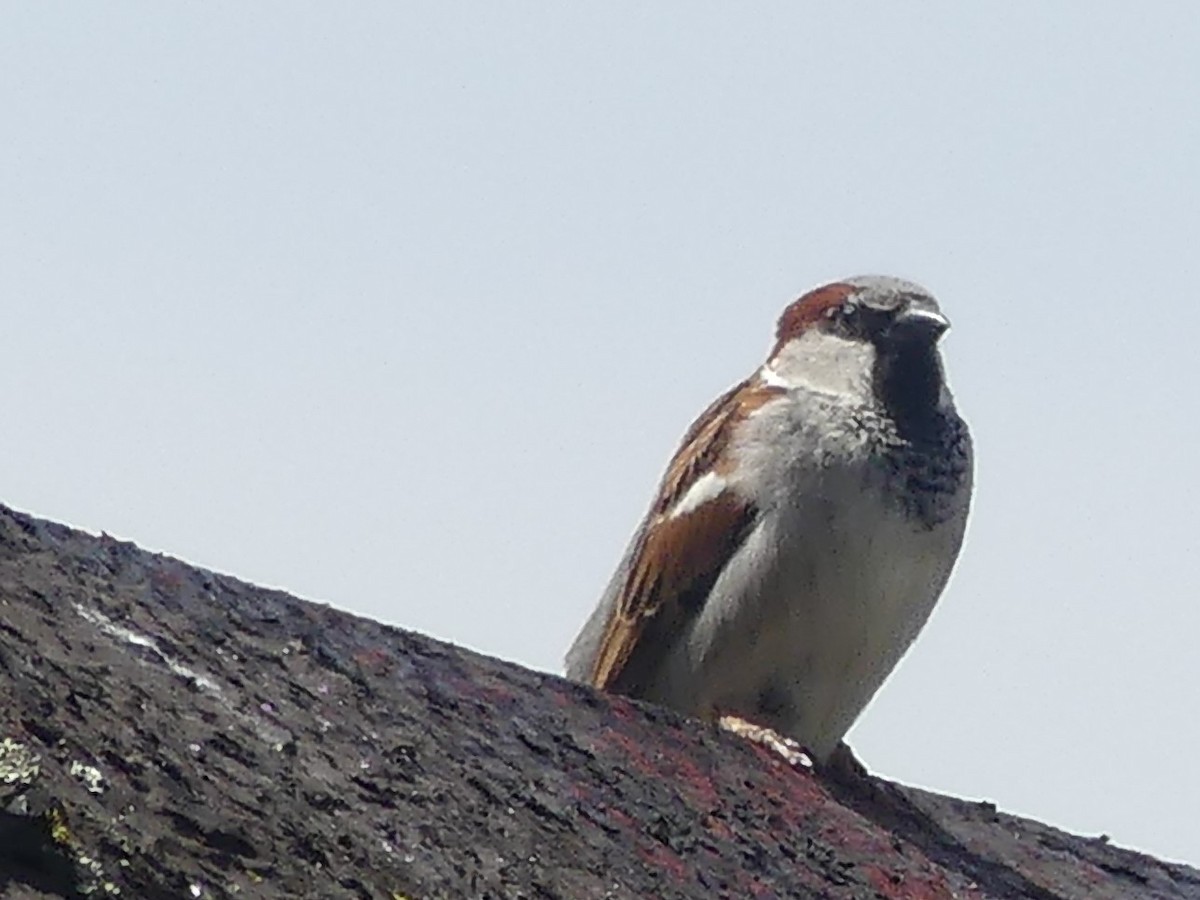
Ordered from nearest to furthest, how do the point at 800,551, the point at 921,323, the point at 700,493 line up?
the point at 800,551, the point at 700,493, the point at 921,323

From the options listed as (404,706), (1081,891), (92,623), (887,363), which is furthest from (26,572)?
(887,363)

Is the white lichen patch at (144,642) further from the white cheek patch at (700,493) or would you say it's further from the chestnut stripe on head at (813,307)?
the chestnut stripe on head at (813,307)

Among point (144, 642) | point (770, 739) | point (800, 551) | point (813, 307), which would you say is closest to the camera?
point (144, 642)

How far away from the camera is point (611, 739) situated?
3652 mm

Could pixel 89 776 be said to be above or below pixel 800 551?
below

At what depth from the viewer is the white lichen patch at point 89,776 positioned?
8.23 ft

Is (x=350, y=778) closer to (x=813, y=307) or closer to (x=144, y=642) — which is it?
(x=144, y=642)

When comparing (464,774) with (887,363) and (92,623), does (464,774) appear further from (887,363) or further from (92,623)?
(887,363)

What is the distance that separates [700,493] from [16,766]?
2.84 m

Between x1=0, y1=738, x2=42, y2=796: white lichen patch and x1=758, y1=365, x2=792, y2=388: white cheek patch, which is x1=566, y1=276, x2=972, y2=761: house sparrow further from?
x1=0, y1=738, x2=42, y2=796: white lichen patch

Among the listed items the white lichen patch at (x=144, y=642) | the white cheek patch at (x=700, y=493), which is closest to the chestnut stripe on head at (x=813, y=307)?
the white cheek patch at (x=700, y=493)

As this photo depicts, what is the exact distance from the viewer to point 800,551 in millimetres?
4922

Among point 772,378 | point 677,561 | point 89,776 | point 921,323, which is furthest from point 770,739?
point 89,776

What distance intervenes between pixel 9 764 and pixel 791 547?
2.70 m
